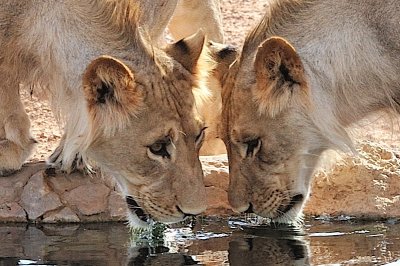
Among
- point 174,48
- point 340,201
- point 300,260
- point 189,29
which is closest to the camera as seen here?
point 300,260

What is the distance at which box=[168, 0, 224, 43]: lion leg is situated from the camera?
7625mm

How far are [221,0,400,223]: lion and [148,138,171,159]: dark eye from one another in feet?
1.01

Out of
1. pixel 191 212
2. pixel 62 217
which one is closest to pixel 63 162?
pixel 62 217

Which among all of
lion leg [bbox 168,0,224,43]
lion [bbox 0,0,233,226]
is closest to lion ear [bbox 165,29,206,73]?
lion [bbox 0,0,233,226]

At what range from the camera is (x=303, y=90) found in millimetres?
5219

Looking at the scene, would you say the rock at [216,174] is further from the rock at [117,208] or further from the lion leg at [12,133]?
the lion leg at [12,133]

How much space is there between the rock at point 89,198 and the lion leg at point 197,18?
202 cm

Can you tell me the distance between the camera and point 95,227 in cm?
575

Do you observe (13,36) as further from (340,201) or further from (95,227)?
(340,201)

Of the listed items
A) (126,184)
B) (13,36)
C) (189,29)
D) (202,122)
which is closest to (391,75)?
(202,122)

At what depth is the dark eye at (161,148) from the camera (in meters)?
5.30

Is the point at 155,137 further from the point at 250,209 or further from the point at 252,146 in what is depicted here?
the point at 250,209

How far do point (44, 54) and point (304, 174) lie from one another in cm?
125

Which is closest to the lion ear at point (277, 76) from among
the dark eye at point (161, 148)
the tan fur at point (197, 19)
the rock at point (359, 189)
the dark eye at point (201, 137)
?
the dark eye at point (201, 137)
